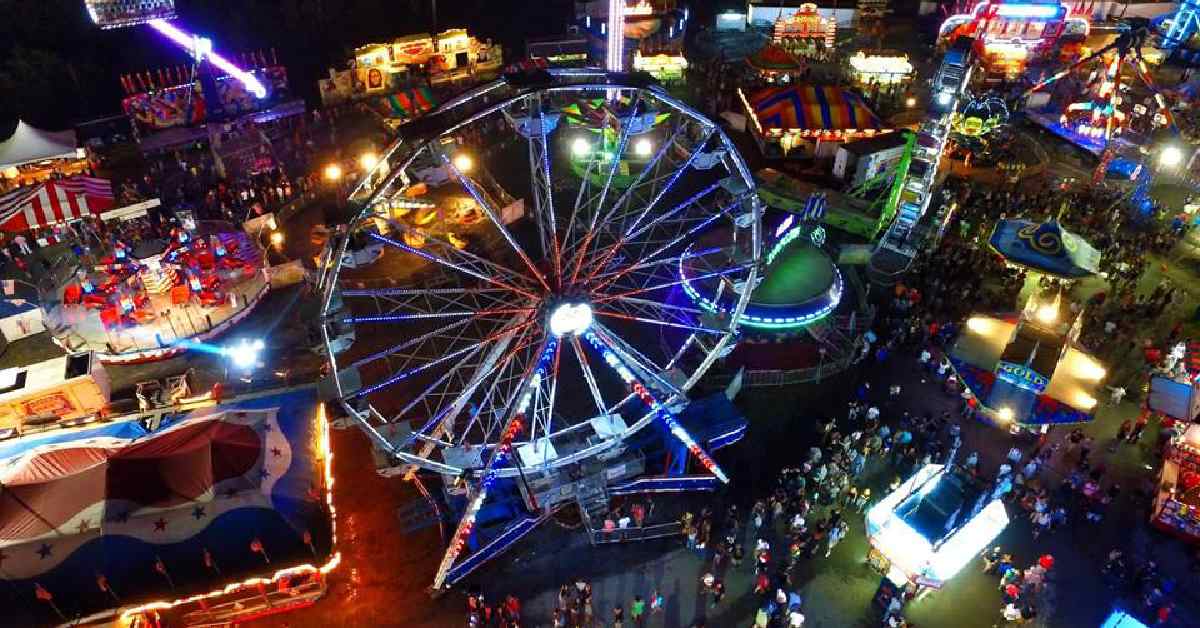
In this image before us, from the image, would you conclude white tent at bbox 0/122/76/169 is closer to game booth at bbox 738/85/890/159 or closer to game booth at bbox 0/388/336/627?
game booth at bbox 0/388/336/627

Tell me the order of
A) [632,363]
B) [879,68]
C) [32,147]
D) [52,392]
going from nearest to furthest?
[632,363] < [52,392] < [32,147] < [879,68]

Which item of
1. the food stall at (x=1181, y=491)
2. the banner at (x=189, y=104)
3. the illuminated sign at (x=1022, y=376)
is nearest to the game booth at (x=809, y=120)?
the illuminated sign at (x=1022, y=376)

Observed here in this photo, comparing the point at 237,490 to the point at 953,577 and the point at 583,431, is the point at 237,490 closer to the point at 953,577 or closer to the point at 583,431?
the point at 583,431

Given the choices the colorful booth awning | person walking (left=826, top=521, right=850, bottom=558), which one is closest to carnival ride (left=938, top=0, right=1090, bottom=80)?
the colorful booth awning

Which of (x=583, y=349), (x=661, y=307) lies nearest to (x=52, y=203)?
(x=583, y=349)

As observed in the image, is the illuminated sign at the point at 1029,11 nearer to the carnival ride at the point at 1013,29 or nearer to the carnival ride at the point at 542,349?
the carnival ride at the point at 1013,29

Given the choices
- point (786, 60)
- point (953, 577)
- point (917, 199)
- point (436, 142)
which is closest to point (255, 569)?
point (436, 142)

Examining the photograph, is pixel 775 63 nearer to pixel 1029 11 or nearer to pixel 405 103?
pixel 1029 11
